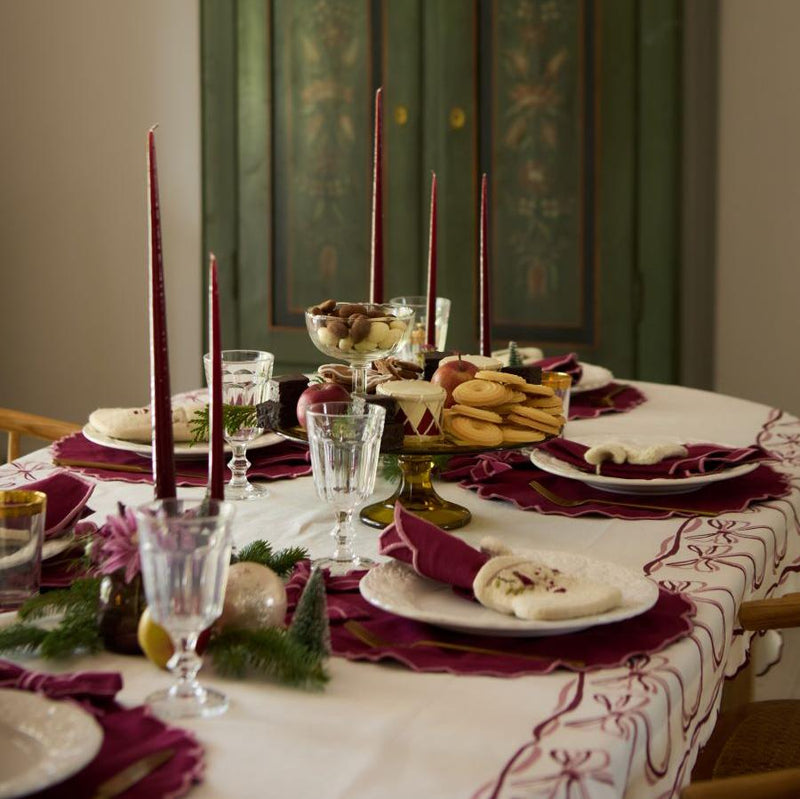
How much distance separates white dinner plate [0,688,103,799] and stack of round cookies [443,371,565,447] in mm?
592

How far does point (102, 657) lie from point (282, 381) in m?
0.49

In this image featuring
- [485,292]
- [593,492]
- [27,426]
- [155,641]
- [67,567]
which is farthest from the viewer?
[27,426]

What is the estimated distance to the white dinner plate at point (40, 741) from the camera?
663 millimetres

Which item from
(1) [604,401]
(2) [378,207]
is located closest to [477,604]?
(2) [378,207]

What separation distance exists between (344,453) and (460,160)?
2.25 metres

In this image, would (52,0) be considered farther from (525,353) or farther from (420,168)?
(525,353)

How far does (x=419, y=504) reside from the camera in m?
1.33

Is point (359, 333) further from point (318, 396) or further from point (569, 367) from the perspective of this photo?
point (569, 367)

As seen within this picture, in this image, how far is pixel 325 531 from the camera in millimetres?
1280

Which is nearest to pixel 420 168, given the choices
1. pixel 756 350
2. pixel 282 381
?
pixel 756 350

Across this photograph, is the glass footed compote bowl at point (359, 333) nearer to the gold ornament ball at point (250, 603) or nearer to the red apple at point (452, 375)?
the red apple at point (452, 375)

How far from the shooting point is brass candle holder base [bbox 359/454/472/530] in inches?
51.4

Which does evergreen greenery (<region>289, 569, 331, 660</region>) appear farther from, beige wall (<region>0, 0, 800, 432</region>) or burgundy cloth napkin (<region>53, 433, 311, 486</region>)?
beige wall (<region>0, 0, 800, 432</region>)

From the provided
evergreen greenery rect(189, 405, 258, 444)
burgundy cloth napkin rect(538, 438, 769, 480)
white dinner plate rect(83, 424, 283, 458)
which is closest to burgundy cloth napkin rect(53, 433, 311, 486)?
white dinner plate rect(83, 424, 283, 458)
